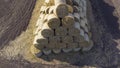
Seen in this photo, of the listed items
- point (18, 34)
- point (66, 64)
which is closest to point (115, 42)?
point (66, 64)

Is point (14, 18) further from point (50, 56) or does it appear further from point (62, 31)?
point (62, 31)

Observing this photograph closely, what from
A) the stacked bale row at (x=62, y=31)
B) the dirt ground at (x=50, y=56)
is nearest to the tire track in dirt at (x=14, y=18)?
the dirt ground at (x=50, y=56)

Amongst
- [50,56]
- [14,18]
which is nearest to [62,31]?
[50,56]

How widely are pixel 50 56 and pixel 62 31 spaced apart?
145 cm

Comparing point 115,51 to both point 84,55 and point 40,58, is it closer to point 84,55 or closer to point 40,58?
point 84,55

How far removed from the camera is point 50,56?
44.6 ft

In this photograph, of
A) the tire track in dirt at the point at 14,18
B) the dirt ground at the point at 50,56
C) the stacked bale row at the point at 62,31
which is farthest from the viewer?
the tire track in dirt at the point at 14,18

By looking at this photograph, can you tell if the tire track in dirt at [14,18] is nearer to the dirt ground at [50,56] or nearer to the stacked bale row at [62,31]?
the dirt ground at [50,56]

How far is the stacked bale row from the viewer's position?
42.4 ft

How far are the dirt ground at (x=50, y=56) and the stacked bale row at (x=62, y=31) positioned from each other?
44 centimetres

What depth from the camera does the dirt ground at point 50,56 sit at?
13.3 meters

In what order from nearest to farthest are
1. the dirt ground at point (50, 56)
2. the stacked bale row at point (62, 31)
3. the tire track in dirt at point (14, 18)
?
the stacked bale row at point (62, 31), the dirt ground at point (50, 56), the tire track in dirt at point (14, 18)

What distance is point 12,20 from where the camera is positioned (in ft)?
52.1

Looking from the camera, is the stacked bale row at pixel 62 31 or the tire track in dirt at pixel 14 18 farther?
the tire track in dirt at pixel 14 18
